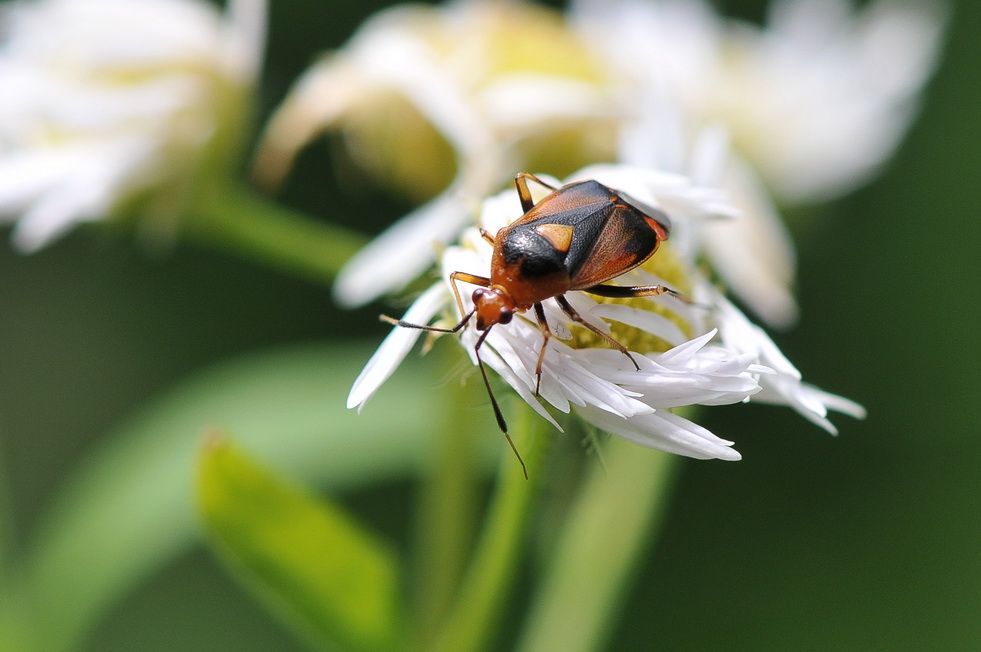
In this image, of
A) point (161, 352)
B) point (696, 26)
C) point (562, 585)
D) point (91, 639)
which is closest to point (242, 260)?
point (161, 352)

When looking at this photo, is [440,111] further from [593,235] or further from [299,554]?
[299,554]

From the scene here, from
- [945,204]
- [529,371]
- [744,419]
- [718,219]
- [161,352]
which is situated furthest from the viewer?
[161,352]

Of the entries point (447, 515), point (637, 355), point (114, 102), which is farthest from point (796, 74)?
point (637, 355)

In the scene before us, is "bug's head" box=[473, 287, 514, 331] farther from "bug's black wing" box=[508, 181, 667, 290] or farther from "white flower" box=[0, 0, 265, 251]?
"white flower" box=[0, 0, 265, 251]

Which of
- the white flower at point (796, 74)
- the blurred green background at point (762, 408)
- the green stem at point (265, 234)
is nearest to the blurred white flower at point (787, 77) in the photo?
the white flower at point (796, 74)

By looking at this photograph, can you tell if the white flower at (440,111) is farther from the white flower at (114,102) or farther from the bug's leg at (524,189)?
the bug's leg at (524,189)

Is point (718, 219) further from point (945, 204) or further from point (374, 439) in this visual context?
point (945, 204)

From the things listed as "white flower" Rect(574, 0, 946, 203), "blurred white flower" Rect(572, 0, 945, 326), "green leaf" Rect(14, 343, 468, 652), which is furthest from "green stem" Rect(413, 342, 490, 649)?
"white flower" Rect(574, 0, 946, 203)
